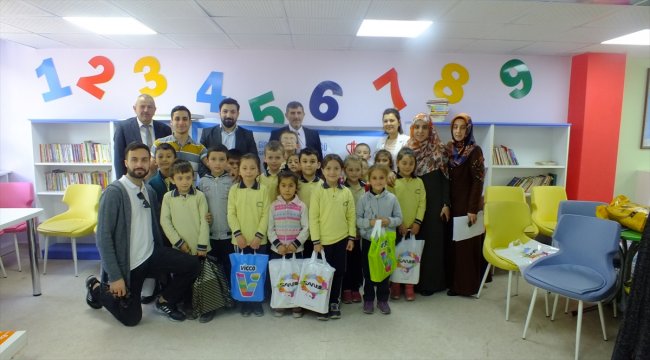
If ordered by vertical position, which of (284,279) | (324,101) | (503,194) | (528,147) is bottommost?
(284,279)

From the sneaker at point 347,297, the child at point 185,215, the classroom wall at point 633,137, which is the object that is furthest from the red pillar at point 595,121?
the child at point 185,215

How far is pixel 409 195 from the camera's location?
10.3ft

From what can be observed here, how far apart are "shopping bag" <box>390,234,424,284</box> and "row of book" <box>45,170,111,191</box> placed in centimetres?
381

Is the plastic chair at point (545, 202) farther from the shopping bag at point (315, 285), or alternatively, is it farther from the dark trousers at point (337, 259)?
the shopping bag at point (315, 285)

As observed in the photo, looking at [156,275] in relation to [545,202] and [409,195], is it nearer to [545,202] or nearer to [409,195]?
[409,195]

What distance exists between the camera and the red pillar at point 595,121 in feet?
16.1

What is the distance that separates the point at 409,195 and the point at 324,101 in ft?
7.44

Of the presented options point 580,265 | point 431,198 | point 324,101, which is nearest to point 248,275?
point 431,198

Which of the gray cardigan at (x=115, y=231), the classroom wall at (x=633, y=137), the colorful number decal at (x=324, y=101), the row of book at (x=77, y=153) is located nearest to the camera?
the gray cardigan at (x=115, y=231)

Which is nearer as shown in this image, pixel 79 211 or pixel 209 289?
pixel 209 289

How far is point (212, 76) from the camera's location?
193 inches

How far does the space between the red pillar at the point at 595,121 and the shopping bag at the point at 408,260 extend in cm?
327

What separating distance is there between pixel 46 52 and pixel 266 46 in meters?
2.86

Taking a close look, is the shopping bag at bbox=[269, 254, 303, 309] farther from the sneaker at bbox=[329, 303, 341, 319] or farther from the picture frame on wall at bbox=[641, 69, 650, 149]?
the picture frame on wall at bbox=[641, 69, 650, 149]
